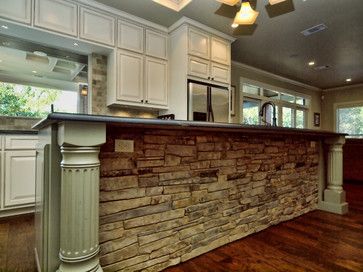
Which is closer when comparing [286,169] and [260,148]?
[260,148]

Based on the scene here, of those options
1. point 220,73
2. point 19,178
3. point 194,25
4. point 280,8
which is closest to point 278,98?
point 220,73

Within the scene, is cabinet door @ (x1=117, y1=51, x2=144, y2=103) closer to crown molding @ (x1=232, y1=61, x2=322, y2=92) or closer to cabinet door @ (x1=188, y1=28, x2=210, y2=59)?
cabinet door @ (x1=188, y1=28, x2=210, y2=59)

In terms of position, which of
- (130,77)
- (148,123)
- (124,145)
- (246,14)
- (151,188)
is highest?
(246,14)

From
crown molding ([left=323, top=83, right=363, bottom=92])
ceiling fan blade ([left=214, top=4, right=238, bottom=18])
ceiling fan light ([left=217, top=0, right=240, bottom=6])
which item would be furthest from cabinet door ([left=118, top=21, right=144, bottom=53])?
crown molding ([left=323, top=83, right=363, bottom=92])

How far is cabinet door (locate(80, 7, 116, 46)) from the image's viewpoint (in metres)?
2.56

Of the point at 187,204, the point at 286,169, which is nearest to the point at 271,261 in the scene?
the point at 187,204

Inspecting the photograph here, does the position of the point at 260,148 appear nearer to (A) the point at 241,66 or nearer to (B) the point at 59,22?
(B) the point at 59,22

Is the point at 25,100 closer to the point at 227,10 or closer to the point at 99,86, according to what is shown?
the point at 99,86

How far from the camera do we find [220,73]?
11.2ft

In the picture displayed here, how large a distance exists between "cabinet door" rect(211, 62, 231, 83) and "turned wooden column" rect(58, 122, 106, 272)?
267 cm

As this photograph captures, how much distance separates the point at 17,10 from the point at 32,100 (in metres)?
1.55

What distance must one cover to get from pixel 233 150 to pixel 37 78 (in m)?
3.37

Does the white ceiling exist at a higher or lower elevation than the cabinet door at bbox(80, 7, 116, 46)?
higher

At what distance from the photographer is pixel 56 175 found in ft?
3.43
